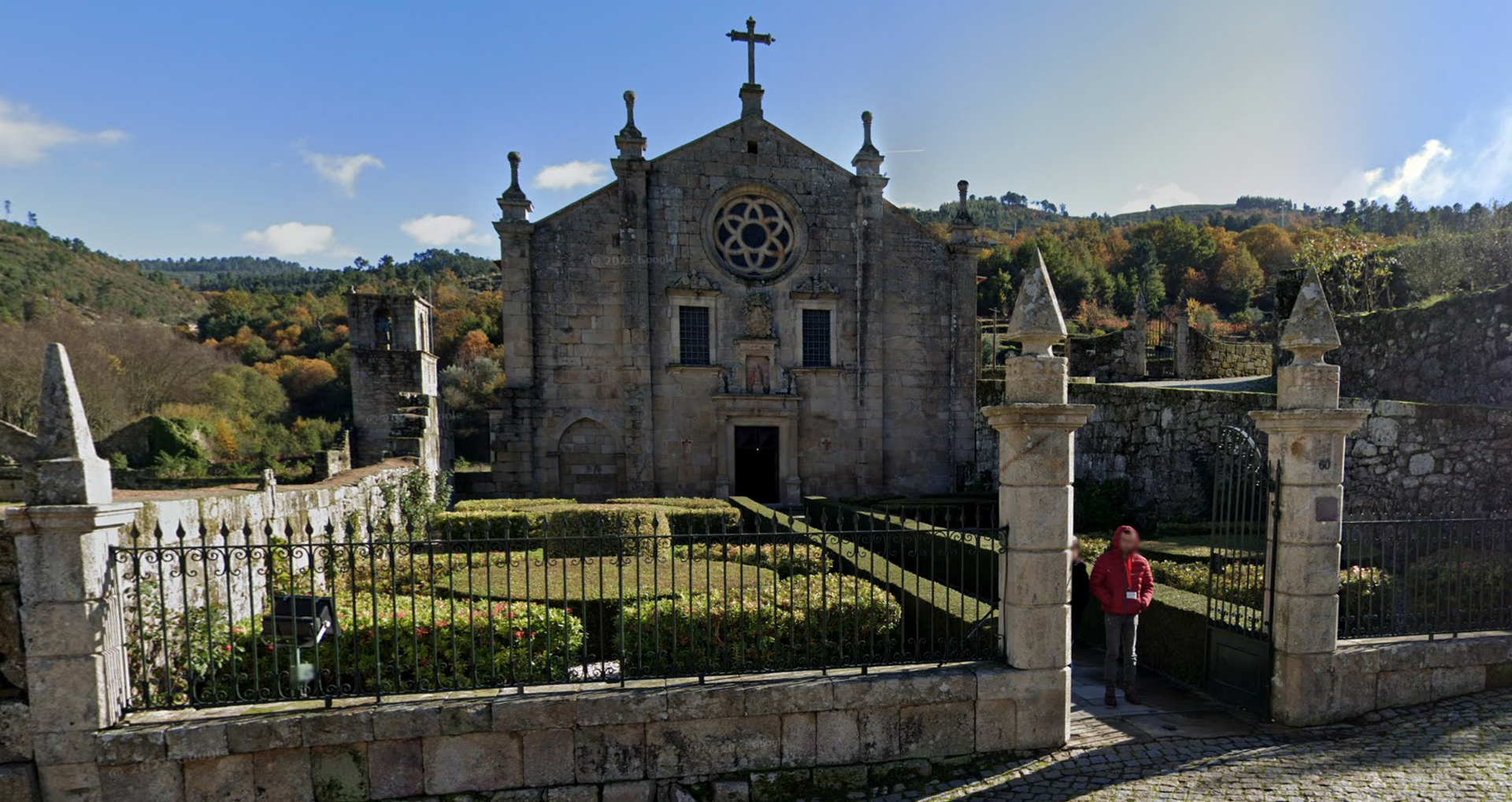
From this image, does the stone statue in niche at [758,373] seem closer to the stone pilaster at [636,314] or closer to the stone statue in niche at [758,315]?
the stone statue in niche at [758,315]

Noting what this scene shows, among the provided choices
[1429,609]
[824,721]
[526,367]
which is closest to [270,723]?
[824,721]

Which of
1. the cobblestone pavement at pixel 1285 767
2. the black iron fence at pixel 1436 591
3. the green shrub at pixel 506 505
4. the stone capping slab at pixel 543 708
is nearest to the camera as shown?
the stone capping slab at pixel 543 708

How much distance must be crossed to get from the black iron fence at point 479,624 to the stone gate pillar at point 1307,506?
2321 millimetres

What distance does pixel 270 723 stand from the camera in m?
4.75

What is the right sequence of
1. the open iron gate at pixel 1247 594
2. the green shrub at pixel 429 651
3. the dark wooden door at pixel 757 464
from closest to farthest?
1. the green shrub at pixel 429 651
2. the open iron gate at pixel 1247 594
3. the dark wooden door at pixel 757 464

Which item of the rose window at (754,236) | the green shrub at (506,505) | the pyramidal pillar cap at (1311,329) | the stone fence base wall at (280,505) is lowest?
the green shrub at (506,505)

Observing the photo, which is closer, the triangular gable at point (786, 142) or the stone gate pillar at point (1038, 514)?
the stone gate pillar at point (1038, 514)

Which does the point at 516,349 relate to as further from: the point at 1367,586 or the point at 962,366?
the point at 1367,586

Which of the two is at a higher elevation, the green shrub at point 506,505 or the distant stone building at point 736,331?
the distant stone building at point 736,331

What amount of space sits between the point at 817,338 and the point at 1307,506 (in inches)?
543

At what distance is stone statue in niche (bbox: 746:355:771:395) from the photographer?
60.8 feet

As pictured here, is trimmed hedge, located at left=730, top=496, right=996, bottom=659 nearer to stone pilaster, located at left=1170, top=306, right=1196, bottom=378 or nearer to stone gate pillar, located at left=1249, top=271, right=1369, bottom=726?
stone gate pillar, located at left=1249, top=271, right=1369, bottom=726

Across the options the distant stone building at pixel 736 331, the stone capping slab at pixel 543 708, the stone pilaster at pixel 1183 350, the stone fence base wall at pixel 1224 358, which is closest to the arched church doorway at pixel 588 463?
the distant stone building at pixel 736 331

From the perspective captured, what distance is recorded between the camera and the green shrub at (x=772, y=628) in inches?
223
